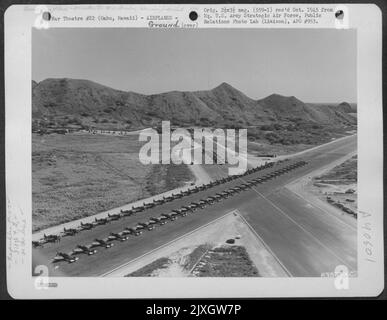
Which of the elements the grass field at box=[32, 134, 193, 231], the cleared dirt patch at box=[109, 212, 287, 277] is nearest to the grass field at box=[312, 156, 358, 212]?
the cleared dirt patch at box=[109, 212, 287, 277]

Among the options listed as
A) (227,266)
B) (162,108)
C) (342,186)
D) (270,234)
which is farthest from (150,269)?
(342,186)

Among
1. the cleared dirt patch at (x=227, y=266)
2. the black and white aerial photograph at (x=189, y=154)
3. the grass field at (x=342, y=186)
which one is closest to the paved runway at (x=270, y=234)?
the black and white aerial photograph at (x=189, y=154)

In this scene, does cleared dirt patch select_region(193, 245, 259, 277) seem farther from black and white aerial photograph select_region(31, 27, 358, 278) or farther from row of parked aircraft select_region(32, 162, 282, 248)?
row of parked aircraft select_region(32, 162, 282, 248)

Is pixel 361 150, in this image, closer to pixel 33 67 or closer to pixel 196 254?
pixel 196 254

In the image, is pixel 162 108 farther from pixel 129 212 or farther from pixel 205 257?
pixel 205 257

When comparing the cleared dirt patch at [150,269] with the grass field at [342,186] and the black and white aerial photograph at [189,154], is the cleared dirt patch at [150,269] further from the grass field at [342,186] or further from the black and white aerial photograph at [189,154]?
the grass field at [342,186]
